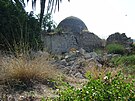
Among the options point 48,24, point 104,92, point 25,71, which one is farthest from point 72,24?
point 104,92

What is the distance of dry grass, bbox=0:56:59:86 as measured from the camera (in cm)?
667

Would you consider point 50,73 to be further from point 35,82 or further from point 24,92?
point 24,92

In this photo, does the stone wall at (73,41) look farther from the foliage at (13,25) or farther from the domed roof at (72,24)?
the foliage at (13,25)

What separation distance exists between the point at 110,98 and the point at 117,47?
57.9ft

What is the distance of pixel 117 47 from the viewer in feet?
69.3

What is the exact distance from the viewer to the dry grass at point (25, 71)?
6672 mm

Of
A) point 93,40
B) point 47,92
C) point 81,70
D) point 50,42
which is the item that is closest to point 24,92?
point 47,92

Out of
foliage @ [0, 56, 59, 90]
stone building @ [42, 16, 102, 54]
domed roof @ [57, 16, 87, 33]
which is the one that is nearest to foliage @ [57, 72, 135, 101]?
foliage @ [0, 56, 59, 90]

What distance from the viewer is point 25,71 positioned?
678cm

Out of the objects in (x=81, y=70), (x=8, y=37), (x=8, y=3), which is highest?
(x=8, y=3)

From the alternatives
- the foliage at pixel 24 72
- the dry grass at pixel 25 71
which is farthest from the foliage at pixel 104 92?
the dry grass at pixel 25 71

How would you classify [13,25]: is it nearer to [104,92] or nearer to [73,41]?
[104,92]

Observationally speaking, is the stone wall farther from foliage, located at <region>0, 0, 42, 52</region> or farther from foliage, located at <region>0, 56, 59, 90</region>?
foliage, located at <region>0, 56, 59, 90</region>

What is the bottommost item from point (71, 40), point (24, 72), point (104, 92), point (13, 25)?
point (24, 72)
